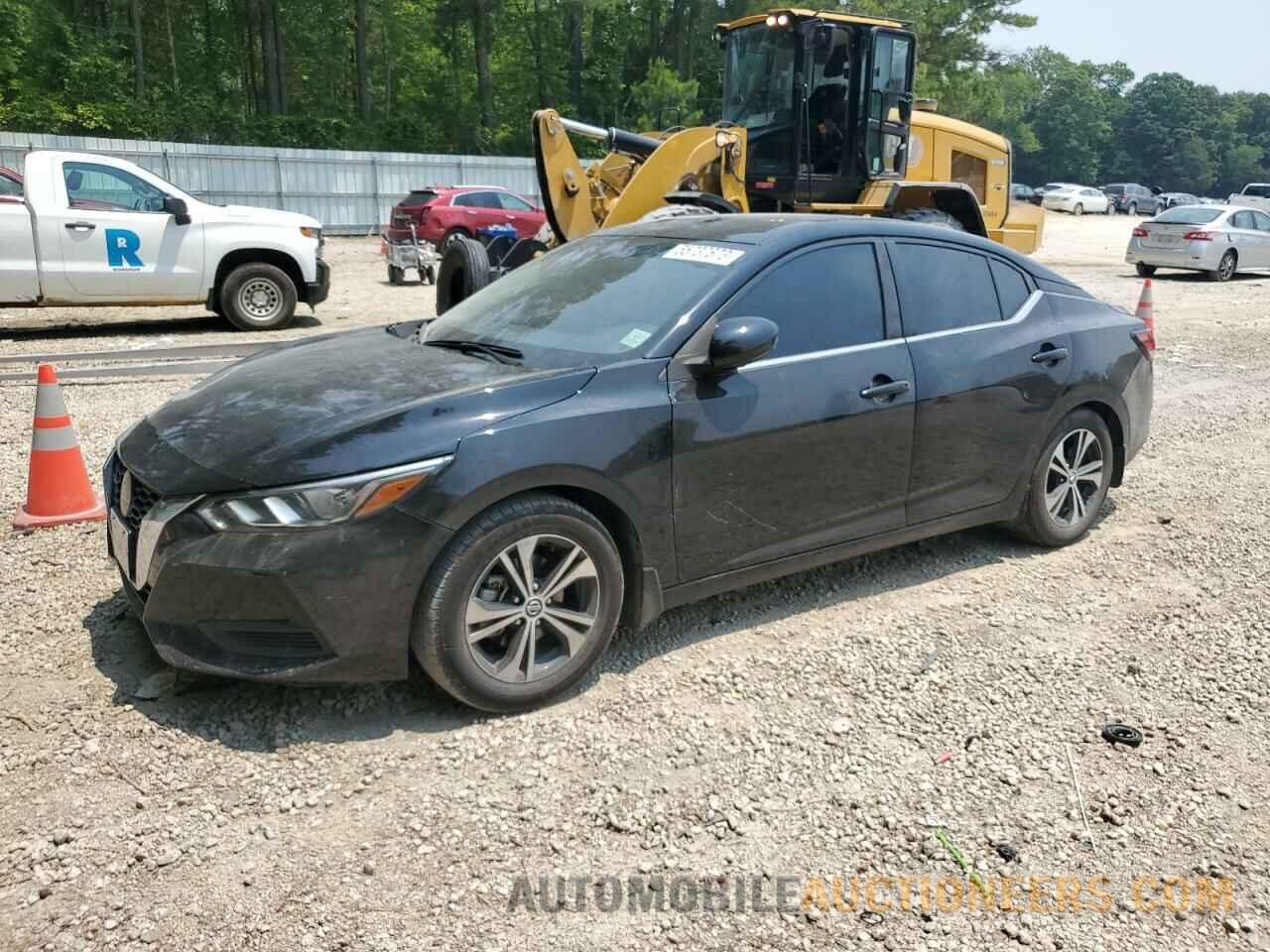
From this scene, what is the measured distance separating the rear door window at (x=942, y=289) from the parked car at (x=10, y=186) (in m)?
9.59

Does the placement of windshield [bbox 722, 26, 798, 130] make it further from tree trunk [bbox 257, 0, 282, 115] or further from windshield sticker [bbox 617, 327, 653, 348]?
tree trunk [bbox 257, 0, 282, 115]

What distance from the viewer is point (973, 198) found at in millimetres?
12133

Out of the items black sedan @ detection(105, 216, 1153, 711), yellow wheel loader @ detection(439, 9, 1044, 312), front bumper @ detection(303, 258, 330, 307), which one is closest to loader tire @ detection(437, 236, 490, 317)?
yellow wheel loader @ detection(439, 9, 1044, 312)

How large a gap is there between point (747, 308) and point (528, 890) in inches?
89.4

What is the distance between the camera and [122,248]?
11.0 meters

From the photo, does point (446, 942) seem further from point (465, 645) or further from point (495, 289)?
point (495, 289)

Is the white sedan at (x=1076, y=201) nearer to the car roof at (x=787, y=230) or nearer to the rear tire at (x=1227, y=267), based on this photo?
the rear tire at (x=1227, y=267)

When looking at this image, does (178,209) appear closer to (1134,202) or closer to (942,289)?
(942,289)

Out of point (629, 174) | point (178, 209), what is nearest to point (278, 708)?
point (629, 174)

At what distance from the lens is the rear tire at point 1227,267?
20.7 m

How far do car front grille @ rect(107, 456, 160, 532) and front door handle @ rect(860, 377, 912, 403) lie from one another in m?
2.65

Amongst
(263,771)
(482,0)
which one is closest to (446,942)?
(263,771)

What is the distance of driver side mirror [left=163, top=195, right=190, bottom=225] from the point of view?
11.2 metres

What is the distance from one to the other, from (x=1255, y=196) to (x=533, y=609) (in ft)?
172
